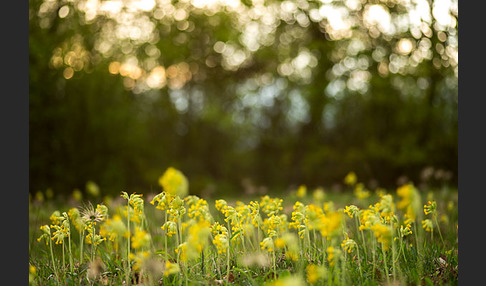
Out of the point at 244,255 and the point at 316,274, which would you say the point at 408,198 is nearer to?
the point at 316,274

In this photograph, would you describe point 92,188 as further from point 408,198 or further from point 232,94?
point 232,94

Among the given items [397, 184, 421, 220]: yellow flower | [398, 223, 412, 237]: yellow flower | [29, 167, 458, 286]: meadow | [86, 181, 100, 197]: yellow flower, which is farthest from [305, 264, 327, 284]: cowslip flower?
[86, 181, 100, 197]: yellow flower

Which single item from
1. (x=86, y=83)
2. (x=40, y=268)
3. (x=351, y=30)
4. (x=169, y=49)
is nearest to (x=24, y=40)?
(x=40, y=268)

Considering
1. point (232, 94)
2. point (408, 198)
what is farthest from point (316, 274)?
point (232, 94)

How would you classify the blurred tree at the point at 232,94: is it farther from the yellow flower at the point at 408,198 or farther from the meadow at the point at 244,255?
the yellow flower at the point at 408,198

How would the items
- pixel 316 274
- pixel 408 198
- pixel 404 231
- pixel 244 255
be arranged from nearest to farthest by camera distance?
pixel 408 198 → pixel 316 274 → pixel 404 231 → pixel 244 255

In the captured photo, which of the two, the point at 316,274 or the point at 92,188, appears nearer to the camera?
the point at 316,274

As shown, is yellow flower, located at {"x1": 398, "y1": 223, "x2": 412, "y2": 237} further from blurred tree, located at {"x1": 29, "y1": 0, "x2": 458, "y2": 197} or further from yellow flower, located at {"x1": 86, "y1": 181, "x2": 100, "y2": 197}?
blurred tree, located at {"x1": 29, "y1": 0, "x2": 458, "y2": 197}

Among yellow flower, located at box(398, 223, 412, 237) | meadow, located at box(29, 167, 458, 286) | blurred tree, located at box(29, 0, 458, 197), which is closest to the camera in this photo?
meadow, located at box(29, 167, 458, 286)

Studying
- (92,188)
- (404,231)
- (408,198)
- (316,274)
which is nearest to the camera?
(408,198)

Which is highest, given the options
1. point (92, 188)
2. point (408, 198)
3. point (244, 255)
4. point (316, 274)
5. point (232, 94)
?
point (232, 94)

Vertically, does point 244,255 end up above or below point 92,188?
below

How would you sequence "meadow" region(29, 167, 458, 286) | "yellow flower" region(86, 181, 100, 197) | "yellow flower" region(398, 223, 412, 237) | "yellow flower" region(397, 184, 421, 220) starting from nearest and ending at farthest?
1. "yellow flower" region(397, 184, 421, 220)
2. "meadow" region(29, 167, 458, 286)
3. "yellow flower" region(398, 223, 412, 237)
4. "yellow flower" region(86, 181, 100, 197)

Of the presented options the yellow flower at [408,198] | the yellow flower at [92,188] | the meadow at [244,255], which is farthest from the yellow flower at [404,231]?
the yellow flower at [92,188]
